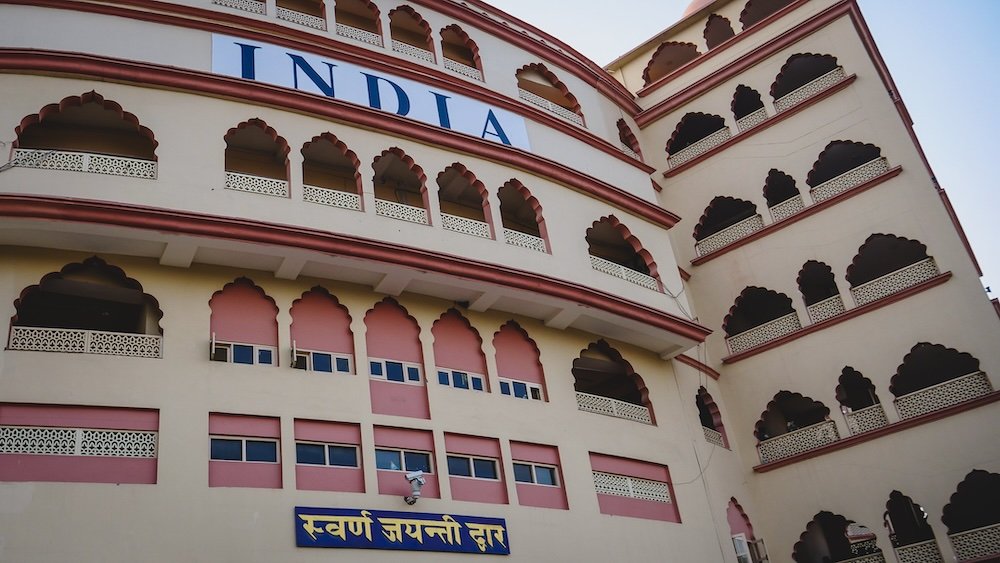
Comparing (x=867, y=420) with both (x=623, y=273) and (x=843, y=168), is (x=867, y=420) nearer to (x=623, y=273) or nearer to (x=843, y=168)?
(x=623, y=273)

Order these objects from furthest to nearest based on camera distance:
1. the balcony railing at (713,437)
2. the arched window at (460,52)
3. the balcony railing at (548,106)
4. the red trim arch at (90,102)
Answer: the balcony railing at (548,106) → the arched window at (460,52) → the balcony railing at (713,437) → the red trim arch at (90,102)

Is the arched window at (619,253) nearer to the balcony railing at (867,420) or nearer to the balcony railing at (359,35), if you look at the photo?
the balcony railing at (867,420)

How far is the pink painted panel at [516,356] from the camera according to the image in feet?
47.0

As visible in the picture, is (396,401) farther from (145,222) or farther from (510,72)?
(510,72)

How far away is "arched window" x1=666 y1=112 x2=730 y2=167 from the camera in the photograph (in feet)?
66.8

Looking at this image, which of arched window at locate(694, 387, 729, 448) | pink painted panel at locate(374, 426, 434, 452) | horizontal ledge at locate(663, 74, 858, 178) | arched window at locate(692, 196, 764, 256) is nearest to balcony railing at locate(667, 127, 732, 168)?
horizontal ledge at locate(663, 74, 858, 178)

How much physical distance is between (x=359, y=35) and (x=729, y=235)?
335 inches

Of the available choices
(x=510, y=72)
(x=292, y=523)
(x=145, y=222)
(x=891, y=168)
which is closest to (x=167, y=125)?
(x=145, y=222)

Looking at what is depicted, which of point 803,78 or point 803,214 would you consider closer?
point 803,214

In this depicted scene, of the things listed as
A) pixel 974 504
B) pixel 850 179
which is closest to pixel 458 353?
pixel 850 179

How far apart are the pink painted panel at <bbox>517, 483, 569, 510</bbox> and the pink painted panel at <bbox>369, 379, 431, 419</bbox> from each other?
1734mm

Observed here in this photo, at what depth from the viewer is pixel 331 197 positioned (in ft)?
44.3

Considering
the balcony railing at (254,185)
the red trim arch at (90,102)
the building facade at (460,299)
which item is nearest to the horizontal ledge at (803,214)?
the building facade at (460,299)

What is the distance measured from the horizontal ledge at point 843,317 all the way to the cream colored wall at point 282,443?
3.24 meters
